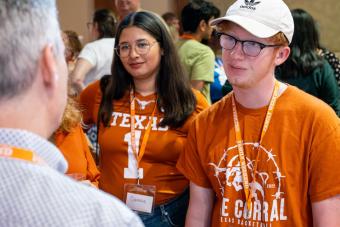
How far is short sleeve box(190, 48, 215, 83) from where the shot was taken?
3521 mm

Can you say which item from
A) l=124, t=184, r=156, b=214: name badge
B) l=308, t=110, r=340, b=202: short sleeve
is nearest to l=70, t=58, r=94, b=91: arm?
l=124, t=184, r=156, b=214: name badge

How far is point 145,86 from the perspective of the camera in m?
2.40

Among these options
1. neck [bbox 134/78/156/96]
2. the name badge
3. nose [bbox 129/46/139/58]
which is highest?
nose [bbox 129/46/139/58]

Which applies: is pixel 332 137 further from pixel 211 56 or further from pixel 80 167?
pixel 211 56

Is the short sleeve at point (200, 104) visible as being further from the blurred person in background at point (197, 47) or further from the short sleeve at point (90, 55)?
the short sleeve at point (90, 55)

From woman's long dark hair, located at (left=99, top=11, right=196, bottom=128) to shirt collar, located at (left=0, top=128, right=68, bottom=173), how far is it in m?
1.49

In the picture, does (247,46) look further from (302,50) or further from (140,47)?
(302,50)

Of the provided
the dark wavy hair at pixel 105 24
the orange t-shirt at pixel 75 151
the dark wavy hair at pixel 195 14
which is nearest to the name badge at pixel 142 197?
the orange t-shirt at pixel 75 151

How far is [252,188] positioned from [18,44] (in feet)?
3.60

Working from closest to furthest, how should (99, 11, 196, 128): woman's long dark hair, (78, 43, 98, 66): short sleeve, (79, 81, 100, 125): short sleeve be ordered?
(99, 11, 196, 128): woman's long dark hair → (79, 81, 100, 125): short sleeve → (78, 43, 98, 66): short sleeve

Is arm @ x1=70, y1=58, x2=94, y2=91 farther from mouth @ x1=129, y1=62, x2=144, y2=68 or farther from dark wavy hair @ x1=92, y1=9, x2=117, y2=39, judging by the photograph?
mouth @ x1=129, y1=62, x2=144, y2=68

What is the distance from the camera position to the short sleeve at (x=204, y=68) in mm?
3521

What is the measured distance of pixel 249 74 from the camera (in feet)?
5.66

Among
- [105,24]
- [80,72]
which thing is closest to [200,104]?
[80,72]
